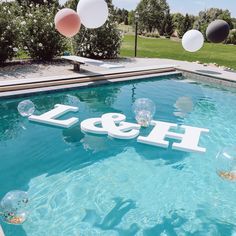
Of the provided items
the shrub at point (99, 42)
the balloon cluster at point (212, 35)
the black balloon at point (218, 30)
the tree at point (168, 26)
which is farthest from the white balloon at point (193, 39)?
the tree at point (168, 26)

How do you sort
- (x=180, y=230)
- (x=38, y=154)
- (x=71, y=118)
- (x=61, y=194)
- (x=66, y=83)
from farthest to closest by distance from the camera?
(x=66, y=83) < (x=71, y=118) < (x=38, y=154) < (x=61, y=194) < (x=180, y=230)

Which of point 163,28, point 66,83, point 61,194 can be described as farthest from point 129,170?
point 163,28

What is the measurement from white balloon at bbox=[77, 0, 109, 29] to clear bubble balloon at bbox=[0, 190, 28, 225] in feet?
27.8

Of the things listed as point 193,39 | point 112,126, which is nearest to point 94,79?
point 112,126

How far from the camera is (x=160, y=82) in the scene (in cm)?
1359

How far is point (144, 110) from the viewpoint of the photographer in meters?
7.91

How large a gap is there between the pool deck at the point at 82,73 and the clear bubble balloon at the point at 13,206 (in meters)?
6.30

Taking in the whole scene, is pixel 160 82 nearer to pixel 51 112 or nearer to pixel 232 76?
pixel 232 76

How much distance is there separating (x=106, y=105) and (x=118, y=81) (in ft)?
9.82

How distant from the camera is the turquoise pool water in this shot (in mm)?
4590

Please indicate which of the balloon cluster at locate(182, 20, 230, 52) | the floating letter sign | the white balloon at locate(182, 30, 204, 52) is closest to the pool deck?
the white balloon at locate(182, 30, 204, 52)

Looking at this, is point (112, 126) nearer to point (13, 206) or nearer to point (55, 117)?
point (55, 117)

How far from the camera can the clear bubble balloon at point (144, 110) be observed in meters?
7.75

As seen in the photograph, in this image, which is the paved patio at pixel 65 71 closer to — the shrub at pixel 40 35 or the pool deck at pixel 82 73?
the pool deck at pixel 82 73
